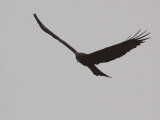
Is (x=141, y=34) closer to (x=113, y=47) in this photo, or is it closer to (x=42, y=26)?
(x=113, y=47)

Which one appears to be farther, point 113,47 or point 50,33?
point 50,33

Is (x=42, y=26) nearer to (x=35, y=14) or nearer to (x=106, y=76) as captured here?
(x=35, y=14)

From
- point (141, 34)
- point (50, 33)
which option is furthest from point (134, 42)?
point (50, 33)

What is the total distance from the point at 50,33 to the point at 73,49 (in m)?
0.73

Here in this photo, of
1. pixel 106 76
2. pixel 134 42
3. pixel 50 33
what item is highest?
pixel 50 33

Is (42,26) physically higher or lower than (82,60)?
higher

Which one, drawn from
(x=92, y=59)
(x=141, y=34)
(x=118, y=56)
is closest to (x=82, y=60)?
(x=92, y=59)

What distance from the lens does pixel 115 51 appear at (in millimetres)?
9656

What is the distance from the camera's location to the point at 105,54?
9.82 meters

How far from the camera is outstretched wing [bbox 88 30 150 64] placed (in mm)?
9469

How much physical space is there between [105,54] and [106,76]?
542 millimetres

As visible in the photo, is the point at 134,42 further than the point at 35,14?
No

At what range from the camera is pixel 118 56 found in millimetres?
9781

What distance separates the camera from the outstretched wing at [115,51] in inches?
373
